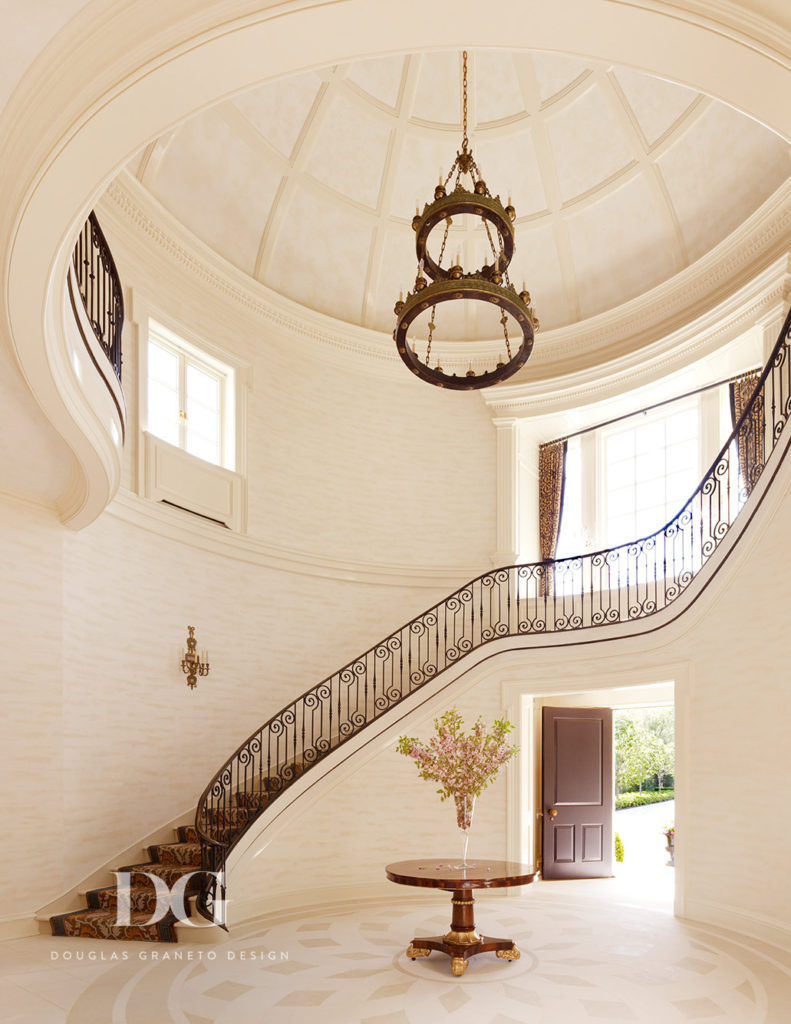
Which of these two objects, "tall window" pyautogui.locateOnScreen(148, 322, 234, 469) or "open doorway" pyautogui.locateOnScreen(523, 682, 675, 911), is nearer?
"open doorway" pyautogui.locateOnScreen(523, 682, 675, 911)

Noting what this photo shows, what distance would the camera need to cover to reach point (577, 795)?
10.6 meters

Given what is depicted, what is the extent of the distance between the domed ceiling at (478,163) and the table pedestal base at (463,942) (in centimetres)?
807

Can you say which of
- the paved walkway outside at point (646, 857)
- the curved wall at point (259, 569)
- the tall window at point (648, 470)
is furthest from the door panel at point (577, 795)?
the tall window at point (648, 470)

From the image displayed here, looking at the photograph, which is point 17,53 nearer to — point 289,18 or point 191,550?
point 289,18

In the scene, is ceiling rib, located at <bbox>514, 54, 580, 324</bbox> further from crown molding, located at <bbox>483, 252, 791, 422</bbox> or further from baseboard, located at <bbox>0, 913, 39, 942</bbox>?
baseboard, located at <bbox>0, 913, 39, 942</bbox>

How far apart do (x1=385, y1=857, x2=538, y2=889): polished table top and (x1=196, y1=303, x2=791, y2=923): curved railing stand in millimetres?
1926

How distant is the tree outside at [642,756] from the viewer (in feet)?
57.0

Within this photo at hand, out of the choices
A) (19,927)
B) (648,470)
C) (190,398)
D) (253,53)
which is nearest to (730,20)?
(253,53)

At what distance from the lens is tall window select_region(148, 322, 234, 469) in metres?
9.85

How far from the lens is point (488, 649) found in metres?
9.85

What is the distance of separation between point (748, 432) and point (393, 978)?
6437mm

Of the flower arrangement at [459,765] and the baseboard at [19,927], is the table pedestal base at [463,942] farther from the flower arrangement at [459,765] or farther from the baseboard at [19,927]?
the baseboard at [19,927]

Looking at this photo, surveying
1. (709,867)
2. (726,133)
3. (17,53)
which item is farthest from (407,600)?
(17,53)

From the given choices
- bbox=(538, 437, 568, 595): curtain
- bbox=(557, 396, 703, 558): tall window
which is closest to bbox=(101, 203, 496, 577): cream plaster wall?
bbox=(538, 437, 568, 595): curtain
